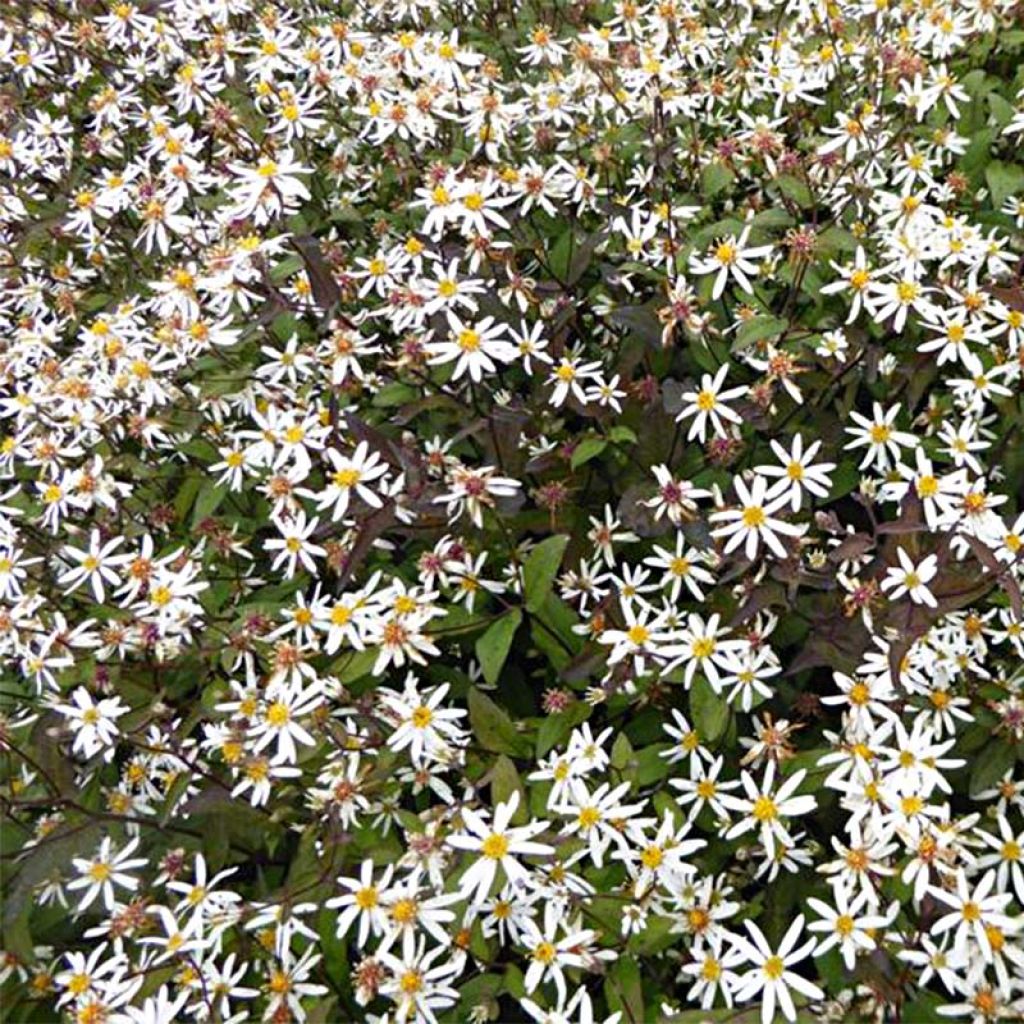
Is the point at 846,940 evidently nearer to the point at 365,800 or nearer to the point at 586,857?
the point at 586,857

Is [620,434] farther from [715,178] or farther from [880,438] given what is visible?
[715,178]

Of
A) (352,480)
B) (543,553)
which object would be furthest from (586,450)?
(352,480)

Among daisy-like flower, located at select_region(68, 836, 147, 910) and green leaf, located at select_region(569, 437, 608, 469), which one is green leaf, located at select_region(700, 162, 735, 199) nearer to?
green leaf, located at select_region(569, 437, 608, 469)

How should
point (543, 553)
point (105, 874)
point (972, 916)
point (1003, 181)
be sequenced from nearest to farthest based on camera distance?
point (972, 916), point (105, 874), point (543, 553), point (1003, 181)

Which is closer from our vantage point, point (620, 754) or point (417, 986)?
point (417, 986)

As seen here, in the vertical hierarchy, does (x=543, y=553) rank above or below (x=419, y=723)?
above

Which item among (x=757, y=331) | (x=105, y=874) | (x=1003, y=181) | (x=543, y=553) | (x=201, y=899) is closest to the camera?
(x=201, y=899)
